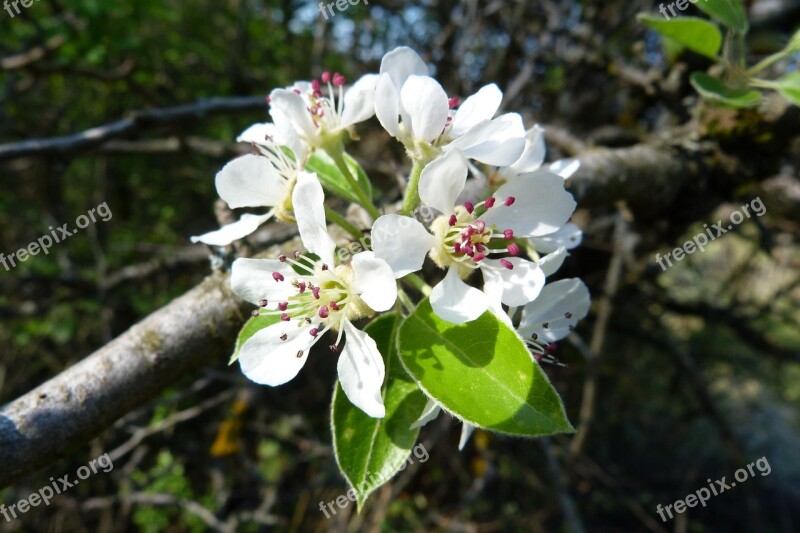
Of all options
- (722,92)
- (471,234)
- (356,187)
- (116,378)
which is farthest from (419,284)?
(722,92)

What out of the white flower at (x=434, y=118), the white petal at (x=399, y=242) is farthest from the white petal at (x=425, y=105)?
the white petal at (x=399, y=242)

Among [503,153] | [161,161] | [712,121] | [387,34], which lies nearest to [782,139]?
[712,121]

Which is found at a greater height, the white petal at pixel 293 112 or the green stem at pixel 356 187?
the white petal at pixel 293 112

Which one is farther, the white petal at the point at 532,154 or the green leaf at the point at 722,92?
the green leaf at the point at 722,92

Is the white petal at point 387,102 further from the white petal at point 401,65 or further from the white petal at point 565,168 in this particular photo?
the white petal at point 565,168

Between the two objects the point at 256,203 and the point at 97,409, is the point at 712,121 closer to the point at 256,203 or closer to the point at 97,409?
the point at 256,203

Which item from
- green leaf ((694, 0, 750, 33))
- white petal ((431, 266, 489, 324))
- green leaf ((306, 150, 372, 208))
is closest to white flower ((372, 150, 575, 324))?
white petal ((431, 266, 489, 324))
